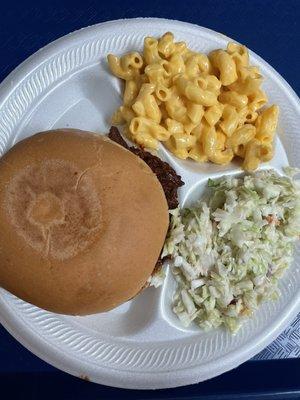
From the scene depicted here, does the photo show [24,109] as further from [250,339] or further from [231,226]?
[250,339]

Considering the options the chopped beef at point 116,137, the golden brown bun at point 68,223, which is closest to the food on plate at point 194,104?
the chopped beef at point 116,137

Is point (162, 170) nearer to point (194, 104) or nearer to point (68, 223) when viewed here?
point (194, 104)

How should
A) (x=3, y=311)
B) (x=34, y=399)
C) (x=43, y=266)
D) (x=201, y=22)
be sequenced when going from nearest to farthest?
1. (x=43, y=266)
2. (x=3, y=311)
3. (x=34, y=399)
4. (x=201, y=22)

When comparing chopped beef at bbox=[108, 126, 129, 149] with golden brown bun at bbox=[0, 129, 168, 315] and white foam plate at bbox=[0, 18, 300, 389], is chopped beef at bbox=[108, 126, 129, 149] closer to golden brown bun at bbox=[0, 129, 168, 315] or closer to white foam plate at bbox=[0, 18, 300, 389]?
white foam plate at bbox=[0, 18, 300, 389]

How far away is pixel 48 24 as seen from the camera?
1681 mm

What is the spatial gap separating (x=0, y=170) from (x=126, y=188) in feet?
0.93

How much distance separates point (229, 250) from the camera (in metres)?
1.48

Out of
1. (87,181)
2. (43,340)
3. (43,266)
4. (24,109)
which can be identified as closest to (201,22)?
(24,109)

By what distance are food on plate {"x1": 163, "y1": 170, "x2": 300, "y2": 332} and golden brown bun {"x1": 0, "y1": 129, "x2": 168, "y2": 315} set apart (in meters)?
0.22

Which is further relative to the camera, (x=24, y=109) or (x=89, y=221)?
(x=24, y=109)

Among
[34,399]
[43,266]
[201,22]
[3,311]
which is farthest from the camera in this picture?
[201,22]

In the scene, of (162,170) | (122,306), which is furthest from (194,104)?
(122,306)

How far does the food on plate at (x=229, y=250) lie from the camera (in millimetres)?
1470

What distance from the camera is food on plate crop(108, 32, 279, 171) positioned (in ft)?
4.79
